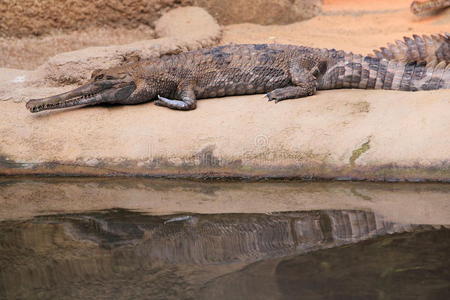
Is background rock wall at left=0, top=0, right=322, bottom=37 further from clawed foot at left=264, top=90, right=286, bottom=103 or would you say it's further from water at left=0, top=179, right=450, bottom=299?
water at left=0, top=179, right=450, bottom=299

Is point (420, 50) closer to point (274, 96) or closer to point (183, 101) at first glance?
point (274, 96)

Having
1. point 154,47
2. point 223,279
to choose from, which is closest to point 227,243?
point 223,279

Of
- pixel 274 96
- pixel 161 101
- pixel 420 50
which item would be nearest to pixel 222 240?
pixel 274 96

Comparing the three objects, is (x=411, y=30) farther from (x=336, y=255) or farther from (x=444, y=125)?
(x=336, y=255)

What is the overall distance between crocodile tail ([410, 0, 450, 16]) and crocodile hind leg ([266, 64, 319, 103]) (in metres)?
3.15

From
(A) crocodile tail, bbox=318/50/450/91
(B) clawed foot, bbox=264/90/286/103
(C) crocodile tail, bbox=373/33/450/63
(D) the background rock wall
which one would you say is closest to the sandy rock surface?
(B) clawed foot, bbox=264/90/286/103

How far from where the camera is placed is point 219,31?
8492mm

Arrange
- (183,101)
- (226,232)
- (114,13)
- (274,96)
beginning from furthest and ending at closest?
1. (114,13)
2. (183,101)
3. (274,96)
4. (226,232)

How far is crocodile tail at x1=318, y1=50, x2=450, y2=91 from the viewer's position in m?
6.48

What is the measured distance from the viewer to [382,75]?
6551 mm

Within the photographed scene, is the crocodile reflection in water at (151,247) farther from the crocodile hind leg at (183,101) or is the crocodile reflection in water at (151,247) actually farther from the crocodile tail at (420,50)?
the crocodile tail at (420,50)

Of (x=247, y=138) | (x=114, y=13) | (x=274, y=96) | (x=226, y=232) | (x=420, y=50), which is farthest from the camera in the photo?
(x=114, y=13)

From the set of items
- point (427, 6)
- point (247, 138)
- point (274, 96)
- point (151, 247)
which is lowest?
point (151, 247)

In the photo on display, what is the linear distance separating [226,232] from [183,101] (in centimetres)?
205
